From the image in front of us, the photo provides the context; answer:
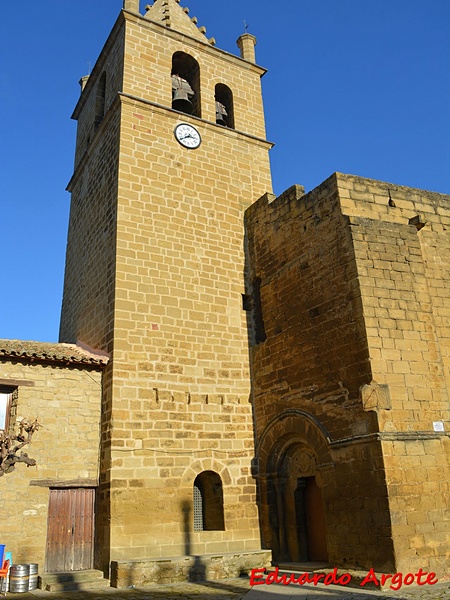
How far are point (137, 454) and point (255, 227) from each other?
5.61m

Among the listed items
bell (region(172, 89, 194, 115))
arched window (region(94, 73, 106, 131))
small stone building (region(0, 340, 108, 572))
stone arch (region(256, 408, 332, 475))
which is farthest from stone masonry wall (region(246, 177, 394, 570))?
arched window (region(94, 73, 106, 131))

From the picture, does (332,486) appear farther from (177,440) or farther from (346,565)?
(177,440)

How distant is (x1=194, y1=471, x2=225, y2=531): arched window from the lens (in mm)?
9727

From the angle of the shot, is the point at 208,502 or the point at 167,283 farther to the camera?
the point at 167,283

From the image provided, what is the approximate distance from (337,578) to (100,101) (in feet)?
39.7

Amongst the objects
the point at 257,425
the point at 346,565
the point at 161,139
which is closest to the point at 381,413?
the point at 346,565

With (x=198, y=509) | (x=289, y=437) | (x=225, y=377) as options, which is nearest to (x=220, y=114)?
(x=225, y=377)

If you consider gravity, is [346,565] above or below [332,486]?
below

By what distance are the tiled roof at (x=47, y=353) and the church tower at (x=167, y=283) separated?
0.33m

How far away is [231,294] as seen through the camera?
11.4m

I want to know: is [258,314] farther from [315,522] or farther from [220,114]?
[220,114]

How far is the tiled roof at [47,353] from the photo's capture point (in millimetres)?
9109

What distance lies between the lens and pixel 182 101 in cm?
1357

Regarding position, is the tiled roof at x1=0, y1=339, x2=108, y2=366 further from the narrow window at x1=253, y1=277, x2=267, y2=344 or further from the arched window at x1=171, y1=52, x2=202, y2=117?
the arched window at x1=171, y1=52, x2=202, y2=117
